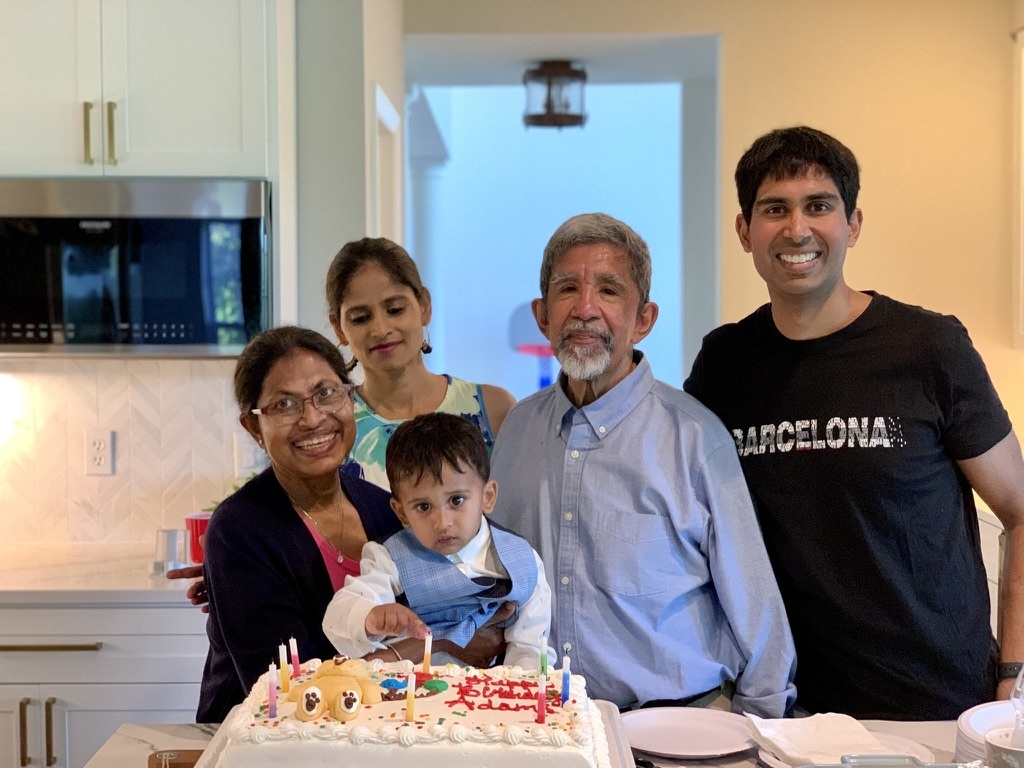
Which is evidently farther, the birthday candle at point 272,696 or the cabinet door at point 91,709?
the cabinet door at point 91,709

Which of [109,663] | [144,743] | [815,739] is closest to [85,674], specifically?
[109,663]

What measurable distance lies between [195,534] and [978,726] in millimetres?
2280

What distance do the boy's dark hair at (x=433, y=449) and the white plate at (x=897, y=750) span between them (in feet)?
2.13

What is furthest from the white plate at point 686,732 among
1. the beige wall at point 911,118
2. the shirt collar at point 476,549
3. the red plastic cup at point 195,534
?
the beige wall at point 911,118

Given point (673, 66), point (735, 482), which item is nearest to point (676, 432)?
point (735, 482)

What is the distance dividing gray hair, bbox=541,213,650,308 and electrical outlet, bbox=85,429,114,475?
210 cm

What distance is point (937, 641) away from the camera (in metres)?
1.99

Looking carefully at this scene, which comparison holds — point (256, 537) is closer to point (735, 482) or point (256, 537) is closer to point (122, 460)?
point (735, 482)

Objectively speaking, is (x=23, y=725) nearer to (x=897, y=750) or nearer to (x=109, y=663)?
(x=109, y=663)

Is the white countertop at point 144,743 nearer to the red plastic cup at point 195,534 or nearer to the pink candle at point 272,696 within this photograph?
the pink candle at point 272,696

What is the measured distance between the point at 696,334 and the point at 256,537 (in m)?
4.12

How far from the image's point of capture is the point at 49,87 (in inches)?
126

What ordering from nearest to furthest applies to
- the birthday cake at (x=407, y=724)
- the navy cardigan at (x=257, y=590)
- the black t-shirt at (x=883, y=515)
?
the birthday cake at (x=407, y=724), the navy cardigan at (x=257, y=590), the black t-shirt at (x=883, y=515)

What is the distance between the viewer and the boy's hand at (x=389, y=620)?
1685mm
